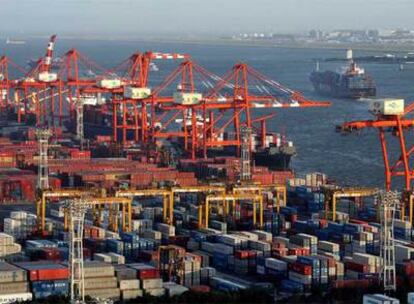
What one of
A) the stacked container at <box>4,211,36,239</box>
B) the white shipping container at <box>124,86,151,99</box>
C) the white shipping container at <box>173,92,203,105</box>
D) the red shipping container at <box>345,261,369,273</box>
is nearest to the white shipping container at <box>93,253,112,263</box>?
the stacked container at <box>4,211,36,239</box>

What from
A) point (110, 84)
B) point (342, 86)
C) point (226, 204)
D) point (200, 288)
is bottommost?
point (200, 288)

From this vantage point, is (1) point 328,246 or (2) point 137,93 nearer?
(1) point 328,246

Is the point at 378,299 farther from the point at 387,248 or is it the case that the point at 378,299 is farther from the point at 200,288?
the point at 200,288

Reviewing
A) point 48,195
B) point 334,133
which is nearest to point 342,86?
point 334,133

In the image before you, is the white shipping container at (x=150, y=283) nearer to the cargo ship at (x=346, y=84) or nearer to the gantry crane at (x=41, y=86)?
the gantry crane at (x=41, y=86)

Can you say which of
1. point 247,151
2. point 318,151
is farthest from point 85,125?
point 247,151

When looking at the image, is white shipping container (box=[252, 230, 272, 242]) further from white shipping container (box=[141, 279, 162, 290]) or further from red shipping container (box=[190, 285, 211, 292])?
white shipping container (box=[141, 279, 162, 290])

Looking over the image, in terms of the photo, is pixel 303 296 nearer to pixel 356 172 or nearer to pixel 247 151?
pixel 247 151
